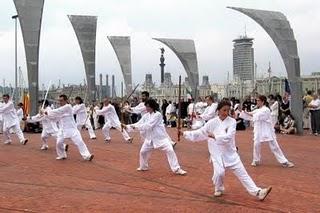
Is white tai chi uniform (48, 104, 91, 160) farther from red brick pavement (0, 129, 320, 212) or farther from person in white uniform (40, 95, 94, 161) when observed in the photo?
red brick pavement (0, 129, 320, 212)

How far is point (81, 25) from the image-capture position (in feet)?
84.9

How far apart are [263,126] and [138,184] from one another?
3.65 metres

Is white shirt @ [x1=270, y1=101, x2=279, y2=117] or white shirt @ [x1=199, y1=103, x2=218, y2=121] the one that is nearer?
white shirt @ [x1=199, y1=103, x2=218, y2=121]

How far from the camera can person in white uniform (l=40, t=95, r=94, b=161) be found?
40.6ft

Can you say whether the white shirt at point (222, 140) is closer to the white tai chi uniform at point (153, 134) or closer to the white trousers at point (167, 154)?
the white trousers at point (167, 154)

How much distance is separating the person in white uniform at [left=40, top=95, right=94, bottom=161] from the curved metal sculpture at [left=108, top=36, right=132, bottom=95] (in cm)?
1723

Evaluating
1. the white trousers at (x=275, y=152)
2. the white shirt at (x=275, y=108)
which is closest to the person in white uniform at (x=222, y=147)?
the white trousers at (x=275, y=152)

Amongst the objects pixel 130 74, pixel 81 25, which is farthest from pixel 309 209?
pixel 130 74

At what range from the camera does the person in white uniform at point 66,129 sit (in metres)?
12.4

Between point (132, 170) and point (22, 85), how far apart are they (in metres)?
27.2

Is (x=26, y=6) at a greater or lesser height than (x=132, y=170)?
greater

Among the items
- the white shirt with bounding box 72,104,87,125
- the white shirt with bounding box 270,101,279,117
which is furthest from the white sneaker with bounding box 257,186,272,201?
the white shirt with bounding box 270,101,279,117

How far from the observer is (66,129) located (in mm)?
12555

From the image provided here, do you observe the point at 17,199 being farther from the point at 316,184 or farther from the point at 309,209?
the point at 316,184
